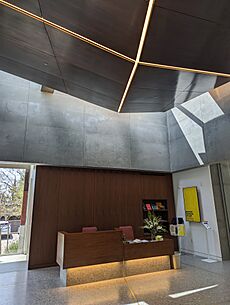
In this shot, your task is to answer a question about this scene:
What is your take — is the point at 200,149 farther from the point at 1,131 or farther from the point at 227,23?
the point at 1,131

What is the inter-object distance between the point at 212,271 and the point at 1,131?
628cm

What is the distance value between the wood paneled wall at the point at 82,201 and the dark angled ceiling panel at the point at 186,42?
4.13 metres

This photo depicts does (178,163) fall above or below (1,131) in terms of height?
below

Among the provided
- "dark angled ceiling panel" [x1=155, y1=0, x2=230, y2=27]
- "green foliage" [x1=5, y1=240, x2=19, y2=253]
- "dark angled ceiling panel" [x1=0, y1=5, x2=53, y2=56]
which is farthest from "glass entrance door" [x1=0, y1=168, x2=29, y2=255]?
"dark angled ceiling panel" [x1=155, y1=0, x2=230, y2=27]

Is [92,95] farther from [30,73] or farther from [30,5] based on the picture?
[30,5]

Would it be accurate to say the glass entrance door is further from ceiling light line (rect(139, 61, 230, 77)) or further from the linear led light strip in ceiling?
ceiling light line (rect(139, 61, 230, 77))

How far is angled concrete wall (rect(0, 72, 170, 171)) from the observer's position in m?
5.73

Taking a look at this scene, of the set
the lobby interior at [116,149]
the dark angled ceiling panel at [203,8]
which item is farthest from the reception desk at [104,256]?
the dark angled ceiling panel at [203,8]

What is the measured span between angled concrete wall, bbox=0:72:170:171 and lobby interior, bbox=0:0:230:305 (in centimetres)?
3

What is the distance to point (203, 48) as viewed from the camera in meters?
3.44

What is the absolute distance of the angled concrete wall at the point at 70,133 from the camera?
5.73 metres

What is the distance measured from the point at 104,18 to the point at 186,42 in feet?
4.43

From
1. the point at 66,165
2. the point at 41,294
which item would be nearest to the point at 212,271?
the point at 41,294

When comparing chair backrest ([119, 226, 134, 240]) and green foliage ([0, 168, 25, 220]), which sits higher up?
green foliage ([0, 168, 25, 220])
